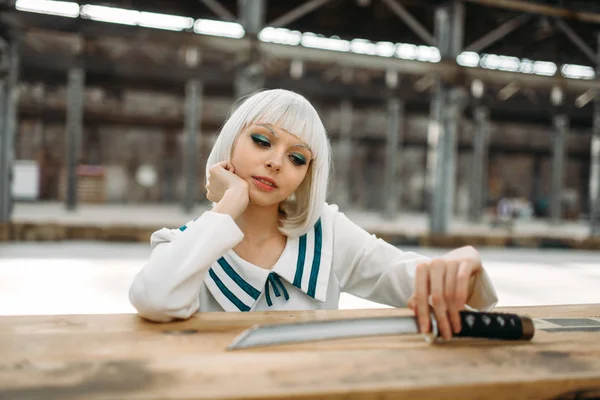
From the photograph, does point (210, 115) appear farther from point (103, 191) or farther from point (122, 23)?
point (122, 23)

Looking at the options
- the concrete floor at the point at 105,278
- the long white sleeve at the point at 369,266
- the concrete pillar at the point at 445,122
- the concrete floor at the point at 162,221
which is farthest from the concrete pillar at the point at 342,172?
the long white sleeve at the point at 369,266

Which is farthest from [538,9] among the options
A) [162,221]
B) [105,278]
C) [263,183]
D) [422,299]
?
[422,299]

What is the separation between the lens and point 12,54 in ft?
22.1

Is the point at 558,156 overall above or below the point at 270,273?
above

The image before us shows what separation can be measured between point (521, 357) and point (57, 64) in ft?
37.0

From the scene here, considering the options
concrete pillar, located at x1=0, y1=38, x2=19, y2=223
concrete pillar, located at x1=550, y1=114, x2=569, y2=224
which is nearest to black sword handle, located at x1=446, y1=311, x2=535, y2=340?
concrete pillar, located at x1=0, y1=38, x2=19, y2=223

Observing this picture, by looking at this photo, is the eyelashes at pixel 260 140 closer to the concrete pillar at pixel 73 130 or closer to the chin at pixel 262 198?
the chin at pixel 262 198

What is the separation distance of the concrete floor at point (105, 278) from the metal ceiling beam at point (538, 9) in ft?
13.2

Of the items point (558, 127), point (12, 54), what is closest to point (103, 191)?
point (12, 54)

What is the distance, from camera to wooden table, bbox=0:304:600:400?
27.5 inches

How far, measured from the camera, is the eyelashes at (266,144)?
4.45 ft

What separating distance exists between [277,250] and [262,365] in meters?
0.70

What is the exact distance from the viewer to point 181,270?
1132mm

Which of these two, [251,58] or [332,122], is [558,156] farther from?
[251,58]
